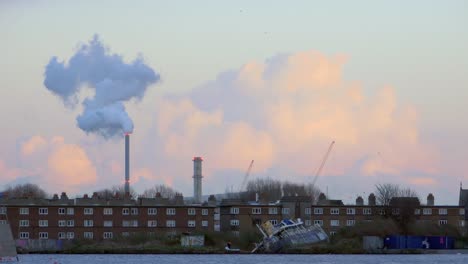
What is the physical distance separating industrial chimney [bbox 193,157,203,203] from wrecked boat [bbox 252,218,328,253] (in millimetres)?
28591

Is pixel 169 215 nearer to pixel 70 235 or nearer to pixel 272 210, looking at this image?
pixel 70 235

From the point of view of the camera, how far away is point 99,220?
15175 centimetres

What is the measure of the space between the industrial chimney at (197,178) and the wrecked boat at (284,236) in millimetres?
28591

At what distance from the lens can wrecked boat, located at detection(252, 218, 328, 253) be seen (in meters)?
142

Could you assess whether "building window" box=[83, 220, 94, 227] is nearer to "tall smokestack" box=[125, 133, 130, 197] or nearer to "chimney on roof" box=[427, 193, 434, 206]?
"tall smokestack" box=[125, 133, 130, 197]

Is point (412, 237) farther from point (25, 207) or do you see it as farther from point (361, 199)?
point (25, 207)

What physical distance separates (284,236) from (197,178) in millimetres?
33099

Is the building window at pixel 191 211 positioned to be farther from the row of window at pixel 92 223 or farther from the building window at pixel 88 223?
the building window at pixel 88 223

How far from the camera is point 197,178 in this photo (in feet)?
570

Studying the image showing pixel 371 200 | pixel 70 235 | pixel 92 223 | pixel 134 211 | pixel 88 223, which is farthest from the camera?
pixel 371 200
